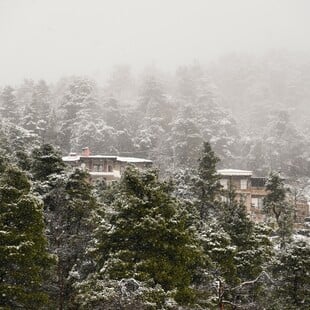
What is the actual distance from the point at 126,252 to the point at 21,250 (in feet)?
14.3

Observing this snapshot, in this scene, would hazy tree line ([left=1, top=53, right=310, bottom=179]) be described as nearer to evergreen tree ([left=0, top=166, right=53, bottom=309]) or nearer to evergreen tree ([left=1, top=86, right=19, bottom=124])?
evergreen tree ([left=1, top=86, right=19, bottom=124])

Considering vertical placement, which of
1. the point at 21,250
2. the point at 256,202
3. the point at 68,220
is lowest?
the point at 21,250

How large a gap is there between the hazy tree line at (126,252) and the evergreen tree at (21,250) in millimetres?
42

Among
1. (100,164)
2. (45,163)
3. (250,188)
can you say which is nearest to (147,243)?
(45,163)

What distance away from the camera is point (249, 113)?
9788cm

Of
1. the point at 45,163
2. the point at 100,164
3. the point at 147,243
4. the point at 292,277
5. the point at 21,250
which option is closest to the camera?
the point at 21,250

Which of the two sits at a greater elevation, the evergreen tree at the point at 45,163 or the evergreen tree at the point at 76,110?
the evergreen tree at the point at 76,110

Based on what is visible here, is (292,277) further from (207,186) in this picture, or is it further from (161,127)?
(161,127)

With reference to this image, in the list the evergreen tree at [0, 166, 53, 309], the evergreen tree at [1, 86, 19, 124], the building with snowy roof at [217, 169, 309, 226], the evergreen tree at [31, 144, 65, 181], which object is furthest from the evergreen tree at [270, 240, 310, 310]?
the evergreen tree at [1, 86, 19, 124]

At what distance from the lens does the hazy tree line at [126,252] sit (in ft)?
70.3

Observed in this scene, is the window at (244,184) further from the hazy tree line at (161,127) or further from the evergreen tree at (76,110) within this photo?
the evergreen tree at (76,110)

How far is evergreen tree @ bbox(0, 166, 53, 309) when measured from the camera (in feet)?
70.5

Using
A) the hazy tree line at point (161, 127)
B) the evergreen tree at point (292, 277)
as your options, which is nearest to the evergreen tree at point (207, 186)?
the evergreen tree at point (292, 277)

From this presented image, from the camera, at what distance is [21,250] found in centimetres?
2158
